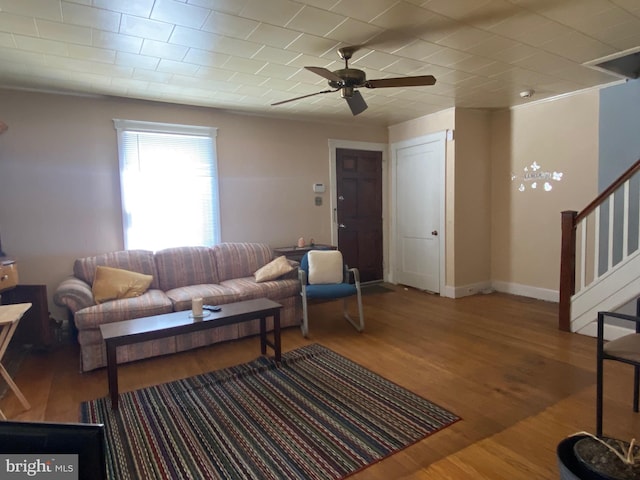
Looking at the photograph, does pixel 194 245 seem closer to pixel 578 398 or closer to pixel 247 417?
pixel 247 417

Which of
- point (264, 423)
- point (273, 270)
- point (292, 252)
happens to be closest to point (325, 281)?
point (273, 270)

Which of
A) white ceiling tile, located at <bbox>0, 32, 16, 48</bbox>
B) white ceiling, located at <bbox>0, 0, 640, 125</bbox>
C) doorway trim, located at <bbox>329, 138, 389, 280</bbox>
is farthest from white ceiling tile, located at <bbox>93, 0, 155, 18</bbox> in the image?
doorway trim, located at <bbox>329, 138, 389, 280</bbox>

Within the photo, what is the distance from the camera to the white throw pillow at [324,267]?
4059mm

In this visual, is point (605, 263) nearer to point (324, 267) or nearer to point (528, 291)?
point (528, 291)

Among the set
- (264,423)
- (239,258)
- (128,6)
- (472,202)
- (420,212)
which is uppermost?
(128,6)

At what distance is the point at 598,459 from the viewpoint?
131 cm

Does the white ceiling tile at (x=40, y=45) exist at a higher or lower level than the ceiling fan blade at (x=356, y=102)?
higher

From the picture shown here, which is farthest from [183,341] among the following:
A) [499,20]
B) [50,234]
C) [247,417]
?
[499,20]

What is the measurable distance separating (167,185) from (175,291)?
4.31 ft

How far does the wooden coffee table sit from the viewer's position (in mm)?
2465

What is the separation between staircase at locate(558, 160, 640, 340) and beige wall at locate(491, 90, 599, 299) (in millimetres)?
552

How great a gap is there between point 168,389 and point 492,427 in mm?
2130

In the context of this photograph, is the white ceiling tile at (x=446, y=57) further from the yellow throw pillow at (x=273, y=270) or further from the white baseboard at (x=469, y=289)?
the white baseboard at (x=469, y=289)

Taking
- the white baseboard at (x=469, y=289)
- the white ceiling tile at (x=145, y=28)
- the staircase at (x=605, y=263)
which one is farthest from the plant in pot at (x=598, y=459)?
the white baseboard at (x=469, y=289)
